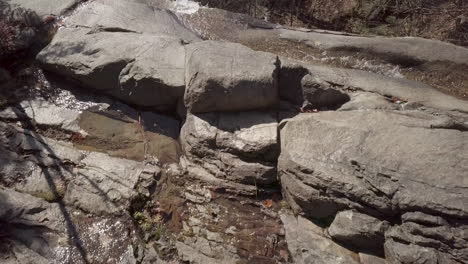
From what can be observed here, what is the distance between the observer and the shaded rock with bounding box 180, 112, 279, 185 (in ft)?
17.1

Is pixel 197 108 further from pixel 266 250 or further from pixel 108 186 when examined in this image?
pixel 266 250

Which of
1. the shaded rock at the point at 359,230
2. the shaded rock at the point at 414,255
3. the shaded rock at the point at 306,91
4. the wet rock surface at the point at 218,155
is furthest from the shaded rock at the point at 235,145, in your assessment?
the shaded rock at the point at 414,255

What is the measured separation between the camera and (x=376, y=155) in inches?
180

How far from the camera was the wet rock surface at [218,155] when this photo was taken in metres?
4.39

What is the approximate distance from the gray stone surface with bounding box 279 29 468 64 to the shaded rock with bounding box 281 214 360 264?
3.83 meters

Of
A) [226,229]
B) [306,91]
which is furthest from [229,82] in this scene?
[226,229]

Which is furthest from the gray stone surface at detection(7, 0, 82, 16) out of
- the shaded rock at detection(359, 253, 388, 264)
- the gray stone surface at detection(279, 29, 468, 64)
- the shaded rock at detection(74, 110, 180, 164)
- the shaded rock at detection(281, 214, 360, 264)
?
the shaded rock at detection(359, 253, 388, 264)

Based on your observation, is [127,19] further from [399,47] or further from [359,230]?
[359,230]

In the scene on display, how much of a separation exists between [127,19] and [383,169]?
16.6 ft

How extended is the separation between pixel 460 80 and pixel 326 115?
302 centimetres

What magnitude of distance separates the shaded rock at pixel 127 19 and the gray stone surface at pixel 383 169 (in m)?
3.19

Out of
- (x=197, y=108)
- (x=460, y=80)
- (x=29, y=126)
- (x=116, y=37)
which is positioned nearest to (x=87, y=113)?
(x=29, y=126)

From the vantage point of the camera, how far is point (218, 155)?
5.37 meters

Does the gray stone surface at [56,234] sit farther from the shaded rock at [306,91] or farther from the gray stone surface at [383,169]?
the shaded rock at [306,91]
